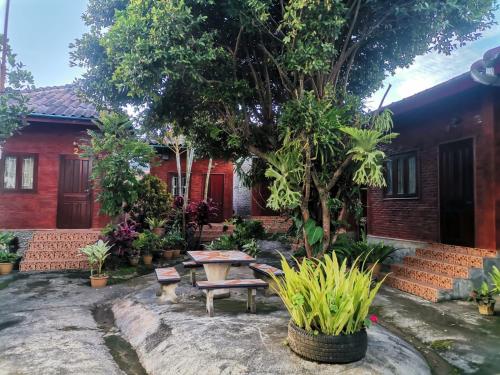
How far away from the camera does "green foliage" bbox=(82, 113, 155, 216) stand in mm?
8461

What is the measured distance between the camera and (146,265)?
378 inches

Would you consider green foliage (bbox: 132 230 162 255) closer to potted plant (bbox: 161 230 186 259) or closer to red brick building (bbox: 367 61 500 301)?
potted plant (bbox: 161 230 186 259)

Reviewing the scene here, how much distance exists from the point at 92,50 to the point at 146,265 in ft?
17.9

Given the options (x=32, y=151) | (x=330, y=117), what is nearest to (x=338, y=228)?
(x=330, y=117)

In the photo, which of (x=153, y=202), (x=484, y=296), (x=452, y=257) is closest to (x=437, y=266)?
(x=452, y=257)

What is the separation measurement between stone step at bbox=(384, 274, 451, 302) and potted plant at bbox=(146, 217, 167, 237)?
21.4 ft

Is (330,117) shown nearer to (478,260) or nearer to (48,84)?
(478,260)

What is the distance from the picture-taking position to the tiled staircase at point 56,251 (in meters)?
8.95

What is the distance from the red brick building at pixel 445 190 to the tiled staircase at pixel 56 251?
23.6ft

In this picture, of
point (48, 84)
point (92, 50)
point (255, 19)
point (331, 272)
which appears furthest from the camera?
point (48, 84)

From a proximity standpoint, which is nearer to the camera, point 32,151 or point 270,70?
point 270,70

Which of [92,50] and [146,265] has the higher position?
[92,50]

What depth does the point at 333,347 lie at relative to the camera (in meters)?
3.41

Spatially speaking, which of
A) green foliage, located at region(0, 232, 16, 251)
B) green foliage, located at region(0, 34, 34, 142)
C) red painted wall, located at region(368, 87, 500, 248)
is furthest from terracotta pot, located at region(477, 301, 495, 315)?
green foliage, located at region(0, 232, 16, 251)
